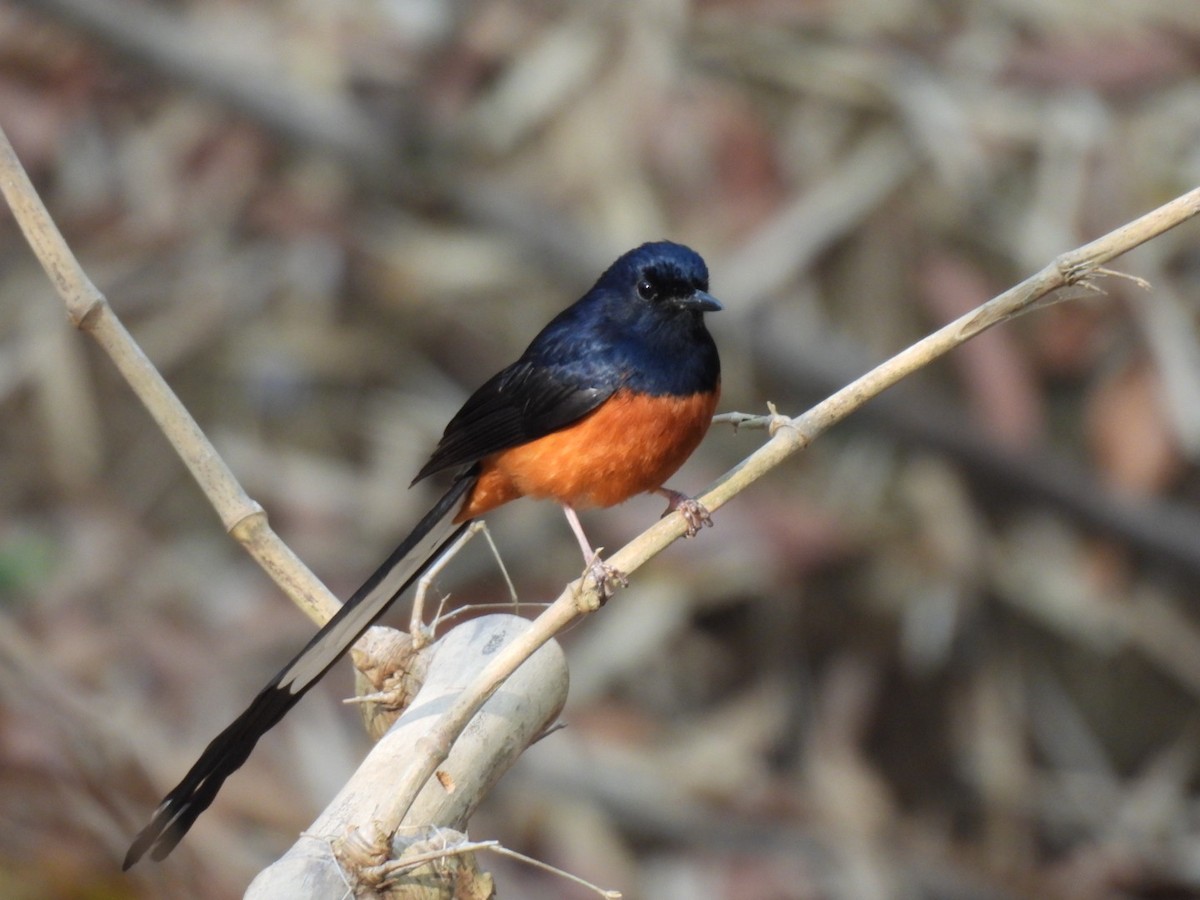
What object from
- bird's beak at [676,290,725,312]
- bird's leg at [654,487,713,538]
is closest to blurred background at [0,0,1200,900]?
bird's leg at [654,487,713,538]

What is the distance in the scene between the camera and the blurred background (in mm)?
6785

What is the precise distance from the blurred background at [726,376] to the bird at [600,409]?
2989 mm

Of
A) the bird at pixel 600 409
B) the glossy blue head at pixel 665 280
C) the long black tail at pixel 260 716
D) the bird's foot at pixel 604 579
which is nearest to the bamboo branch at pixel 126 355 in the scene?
the long black tail at pixel 260 716

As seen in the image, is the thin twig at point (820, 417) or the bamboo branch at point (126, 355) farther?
the bamboo branch at point (126, 355)

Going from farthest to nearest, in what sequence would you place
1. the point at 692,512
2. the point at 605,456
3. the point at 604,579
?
1. the point at 605,456
2. the point at 692,512
3. the point at 604,579

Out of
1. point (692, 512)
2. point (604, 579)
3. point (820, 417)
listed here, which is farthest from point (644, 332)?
point (820, 417)

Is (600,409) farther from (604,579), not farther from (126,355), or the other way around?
(126,355)

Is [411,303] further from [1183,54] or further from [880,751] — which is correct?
[1183,54]

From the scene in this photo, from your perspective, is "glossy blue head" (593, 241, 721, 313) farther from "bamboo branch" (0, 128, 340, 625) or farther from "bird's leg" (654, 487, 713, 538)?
"bamboo branch" (0, 128, 340, 625)

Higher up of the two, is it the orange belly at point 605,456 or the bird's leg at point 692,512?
the orange belly at point 605,456

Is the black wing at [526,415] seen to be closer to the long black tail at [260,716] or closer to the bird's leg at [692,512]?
the bird's leg at [692,512]

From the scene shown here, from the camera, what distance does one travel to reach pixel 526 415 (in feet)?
11.6

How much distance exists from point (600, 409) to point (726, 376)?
11.4 feet

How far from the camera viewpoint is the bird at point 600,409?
11.2ft
